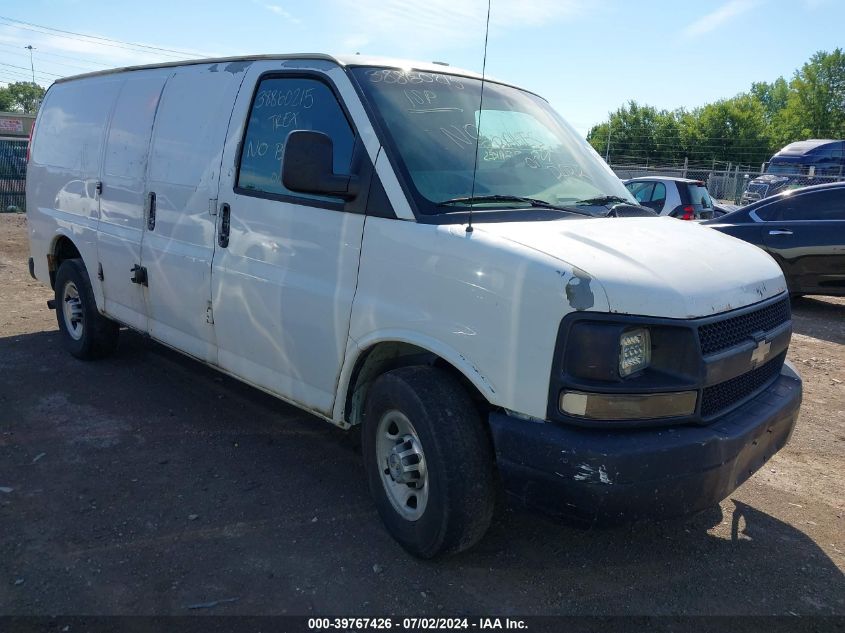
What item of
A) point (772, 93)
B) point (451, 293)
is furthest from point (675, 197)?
point (772, 93)

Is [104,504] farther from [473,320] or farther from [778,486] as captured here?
[778,486]

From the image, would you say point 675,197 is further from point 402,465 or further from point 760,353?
point 402,465

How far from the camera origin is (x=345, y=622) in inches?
111

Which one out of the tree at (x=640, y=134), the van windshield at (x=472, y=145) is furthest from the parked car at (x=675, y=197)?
the tree at (x=640, y=134)

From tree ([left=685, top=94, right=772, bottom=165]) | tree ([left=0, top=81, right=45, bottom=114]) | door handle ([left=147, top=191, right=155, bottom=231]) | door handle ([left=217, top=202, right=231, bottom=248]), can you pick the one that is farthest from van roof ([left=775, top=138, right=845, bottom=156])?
tree ([left=0, top=81, right=45, bottom=114])

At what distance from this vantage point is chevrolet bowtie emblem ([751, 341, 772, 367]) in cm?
308

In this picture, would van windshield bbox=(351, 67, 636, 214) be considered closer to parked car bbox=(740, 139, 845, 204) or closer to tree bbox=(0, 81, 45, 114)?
parked car bbox=(740, 139, 845, 204)

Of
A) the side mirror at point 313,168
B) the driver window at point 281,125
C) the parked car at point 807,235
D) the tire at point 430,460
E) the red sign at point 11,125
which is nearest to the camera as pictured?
the tire at point 430,460

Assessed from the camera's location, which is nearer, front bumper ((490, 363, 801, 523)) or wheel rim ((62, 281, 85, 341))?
front bumper ((490, 363, 801, 523))

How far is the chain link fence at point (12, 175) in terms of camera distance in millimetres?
17047

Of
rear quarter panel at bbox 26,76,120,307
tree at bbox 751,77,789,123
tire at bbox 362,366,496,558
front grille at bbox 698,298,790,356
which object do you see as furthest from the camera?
tree at bbox 751,77,789,123

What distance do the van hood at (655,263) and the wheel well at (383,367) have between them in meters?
0.65

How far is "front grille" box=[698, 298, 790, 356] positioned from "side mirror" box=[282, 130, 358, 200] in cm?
165

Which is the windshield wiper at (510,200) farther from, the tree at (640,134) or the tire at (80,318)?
the tree at (640,134)
